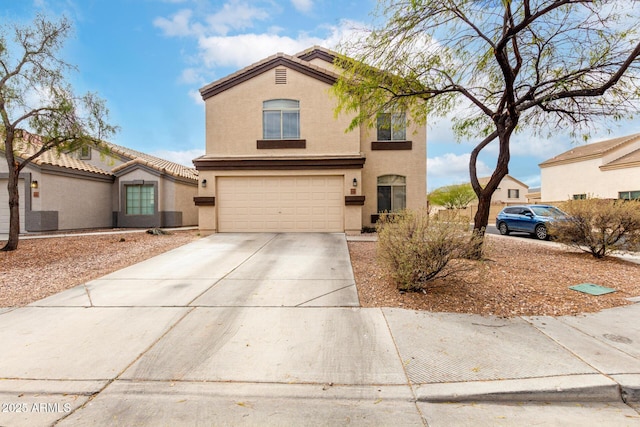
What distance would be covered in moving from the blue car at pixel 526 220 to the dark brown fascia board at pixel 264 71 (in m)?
11.5

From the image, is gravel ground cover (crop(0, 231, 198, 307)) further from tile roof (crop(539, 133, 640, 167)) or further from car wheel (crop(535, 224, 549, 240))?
tile roof (crop(539, 133, 640, 167))

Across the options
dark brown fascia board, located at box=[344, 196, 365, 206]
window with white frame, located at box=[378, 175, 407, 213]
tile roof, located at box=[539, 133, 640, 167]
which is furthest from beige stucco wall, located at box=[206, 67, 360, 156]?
tile roof, located at box=[539, 133, 640, 167]

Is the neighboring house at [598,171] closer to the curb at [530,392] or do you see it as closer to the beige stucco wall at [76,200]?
the curb at [530,392]

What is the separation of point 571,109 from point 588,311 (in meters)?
7.18

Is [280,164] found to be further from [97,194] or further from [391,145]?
[97,194]

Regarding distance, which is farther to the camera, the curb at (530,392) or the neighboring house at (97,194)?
the neighboring house at (97,194)

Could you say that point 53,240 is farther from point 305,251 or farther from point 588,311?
point 588,311

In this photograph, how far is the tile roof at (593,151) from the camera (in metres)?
26.9

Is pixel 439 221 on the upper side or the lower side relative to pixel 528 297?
upper

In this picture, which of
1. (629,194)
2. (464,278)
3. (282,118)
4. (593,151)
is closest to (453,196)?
(593,151)

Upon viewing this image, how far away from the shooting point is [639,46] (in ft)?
23.0

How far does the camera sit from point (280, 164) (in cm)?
1296

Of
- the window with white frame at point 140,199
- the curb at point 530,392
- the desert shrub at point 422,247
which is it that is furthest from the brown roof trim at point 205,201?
the curb at point 530,392

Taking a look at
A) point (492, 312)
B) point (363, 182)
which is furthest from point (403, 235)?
point (363, 182)
